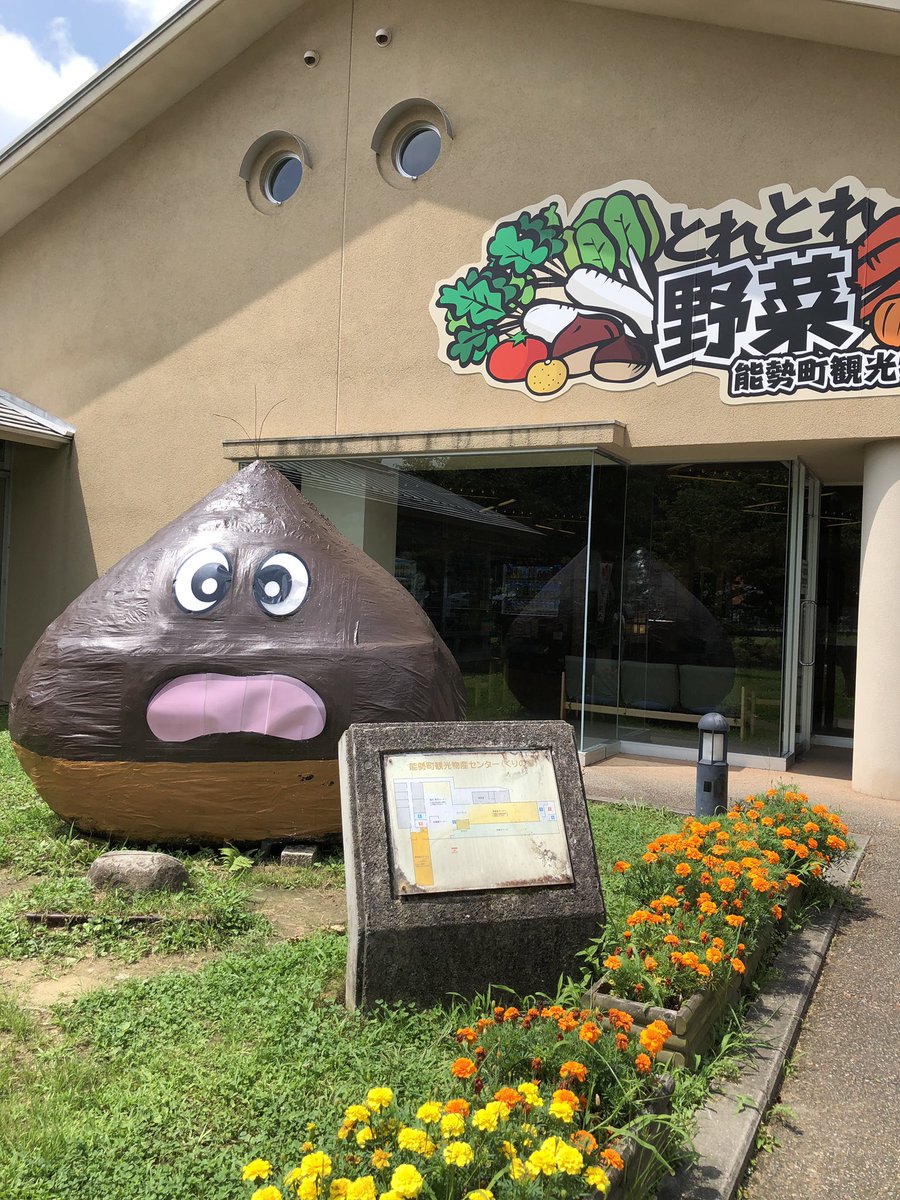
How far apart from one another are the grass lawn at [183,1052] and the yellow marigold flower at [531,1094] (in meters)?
0.64

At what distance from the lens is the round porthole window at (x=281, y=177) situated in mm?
11219

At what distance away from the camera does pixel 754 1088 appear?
3.29 m

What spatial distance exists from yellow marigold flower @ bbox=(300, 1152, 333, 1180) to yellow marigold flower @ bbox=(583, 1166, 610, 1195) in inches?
23.7

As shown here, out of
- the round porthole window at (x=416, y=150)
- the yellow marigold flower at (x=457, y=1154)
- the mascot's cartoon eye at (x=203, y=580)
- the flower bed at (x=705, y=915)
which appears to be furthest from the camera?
the round porthole window at (x=416, y=150)

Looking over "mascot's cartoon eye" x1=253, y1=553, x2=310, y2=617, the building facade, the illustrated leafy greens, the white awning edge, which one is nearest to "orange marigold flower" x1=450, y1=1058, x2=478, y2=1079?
"mascot's cartoon eye" x1=253, y1=553, x2=310, y2=617

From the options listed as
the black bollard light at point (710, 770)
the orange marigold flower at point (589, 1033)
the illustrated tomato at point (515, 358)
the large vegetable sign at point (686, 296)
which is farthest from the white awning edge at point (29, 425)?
the orange marigold flower at point (589, 1033)

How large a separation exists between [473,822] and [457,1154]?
1.62 m

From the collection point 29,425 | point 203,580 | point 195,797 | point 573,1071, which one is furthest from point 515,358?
point 573,1071

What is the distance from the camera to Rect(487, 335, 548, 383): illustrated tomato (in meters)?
9.42

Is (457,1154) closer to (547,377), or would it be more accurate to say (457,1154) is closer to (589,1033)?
(589,1033)

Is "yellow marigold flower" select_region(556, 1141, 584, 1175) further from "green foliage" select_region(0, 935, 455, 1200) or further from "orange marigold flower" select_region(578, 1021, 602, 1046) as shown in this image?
"green foliage" select_region(0, 935, 455, 1200)

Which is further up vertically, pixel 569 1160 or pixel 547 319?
pixel 547 319

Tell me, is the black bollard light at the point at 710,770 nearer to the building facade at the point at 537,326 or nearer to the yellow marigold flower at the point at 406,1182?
the building facade at the point at 537,326

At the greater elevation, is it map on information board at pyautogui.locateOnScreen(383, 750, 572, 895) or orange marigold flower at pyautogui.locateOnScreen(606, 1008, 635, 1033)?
map on information board at pyautogui.locateOnScreen(383, 750, 572, 895)
